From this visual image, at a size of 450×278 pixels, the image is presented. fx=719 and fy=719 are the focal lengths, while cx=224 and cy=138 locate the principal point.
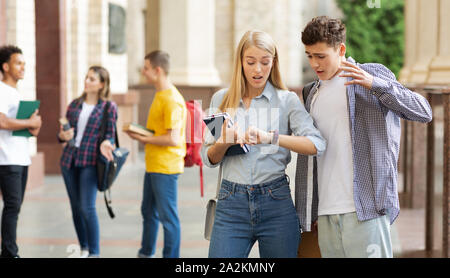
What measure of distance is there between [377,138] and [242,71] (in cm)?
68

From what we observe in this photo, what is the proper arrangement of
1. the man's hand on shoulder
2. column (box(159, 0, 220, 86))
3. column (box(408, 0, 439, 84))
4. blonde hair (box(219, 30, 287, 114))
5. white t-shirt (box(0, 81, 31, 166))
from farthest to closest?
column (box(159, 0, 220, 86)) → column (box(408, 0, 439, 84)) → white t-shirt (box(0, 81, 31, 166)) → blonde hair (box(219, 30, 287, 114)) → the man's hand on shoulder

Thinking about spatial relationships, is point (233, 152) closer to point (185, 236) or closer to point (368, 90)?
point (368, 90)

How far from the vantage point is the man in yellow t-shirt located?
5895 mm

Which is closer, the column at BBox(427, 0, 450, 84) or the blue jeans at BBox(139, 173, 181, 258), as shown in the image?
the blue jeans at BBox(139, 173, 181, 258)

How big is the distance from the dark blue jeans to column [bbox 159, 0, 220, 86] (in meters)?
12.8

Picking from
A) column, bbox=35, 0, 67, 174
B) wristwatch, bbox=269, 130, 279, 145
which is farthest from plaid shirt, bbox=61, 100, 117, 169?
column, bbox=35, 0, 67, 174

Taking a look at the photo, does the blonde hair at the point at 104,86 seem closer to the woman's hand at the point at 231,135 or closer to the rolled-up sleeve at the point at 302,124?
the rolled-up sleeve at the point at 302,124

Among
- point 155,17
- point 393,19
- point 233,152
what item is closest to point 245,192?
point 233,152

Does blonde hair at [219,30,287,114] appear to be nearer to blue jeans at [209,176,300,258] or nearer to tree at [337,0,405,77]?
blue jeans at [209,176,300,258]

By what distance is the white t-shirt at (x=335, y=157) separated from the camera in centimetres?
320

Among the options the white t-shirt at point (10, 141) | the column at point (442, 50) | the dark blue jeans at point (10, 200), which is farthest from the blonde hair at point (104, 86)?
the column at point (442, 50)

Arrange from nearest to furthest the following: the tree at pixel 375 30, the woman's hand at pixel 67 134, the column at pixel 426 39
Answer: the woman's hand at pixel 67 134
the column at pixel 426 39
the tree at pixel 375 30

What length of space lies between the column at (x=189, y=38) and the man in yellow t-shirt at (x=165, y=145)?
12.4m

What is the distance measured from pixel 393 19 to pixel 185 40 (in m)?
30.1
